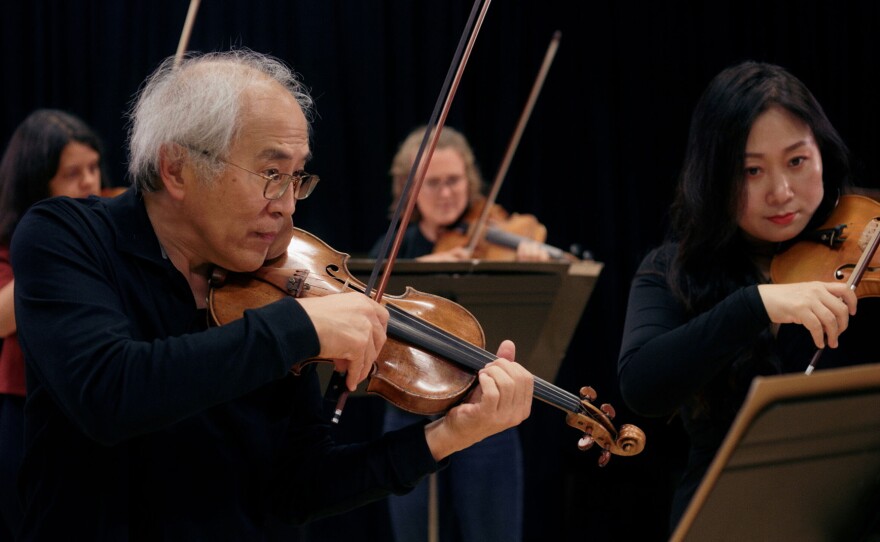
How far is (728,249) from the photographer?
180 cm

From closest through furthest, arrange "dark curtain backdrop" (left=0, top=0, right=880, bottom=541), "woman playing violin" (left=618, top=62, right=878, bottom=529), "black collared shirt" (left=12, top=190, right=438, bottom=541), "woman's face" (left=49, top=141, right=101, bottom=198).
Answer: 1. "black collared shirt" (left=12, top=190, right=438, bottom=541)
2. "woman playing violin" (left=618, top=62, right=878, bottom=529)
3. "woman's face" (left=49, top=141, right=101, bottom=198)
4. "dark curtain backdrop" (left=0, top=0, right=880, bottom=541)

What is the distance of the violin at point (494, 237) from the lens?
3.30 metres

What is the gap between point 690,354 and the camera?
1.60 meters

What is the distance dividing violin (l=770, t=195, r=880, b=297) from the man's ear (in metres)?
1.02

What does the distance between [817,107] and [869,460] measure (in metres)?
0.85

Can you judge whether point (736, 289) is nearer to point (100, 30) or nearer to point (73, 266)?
point (73, 266)

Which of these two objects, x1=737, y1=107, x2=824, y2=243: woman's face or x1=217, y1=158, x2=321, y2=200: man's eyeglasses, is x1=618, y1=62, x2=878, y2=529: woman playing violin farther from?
x1=217, y1=158, x2=321, y2=200: man's eyeglasses

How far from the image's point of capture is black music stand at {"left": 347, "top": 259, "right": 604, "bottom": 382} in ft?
7.92

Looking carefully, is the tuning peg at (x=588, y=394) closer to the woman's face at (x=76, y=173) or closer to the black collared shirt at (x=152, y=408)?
the black collared shirt at (x=152, y=408)

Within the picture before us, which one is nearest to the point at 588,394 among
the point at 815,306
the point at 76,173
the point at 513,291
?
the point at 815,306

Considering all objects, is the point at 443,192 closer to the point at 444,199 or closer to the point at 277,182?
the point at 444,199

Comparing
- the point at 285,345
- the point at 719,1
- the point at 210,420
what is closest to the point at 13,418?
the point at 210,420

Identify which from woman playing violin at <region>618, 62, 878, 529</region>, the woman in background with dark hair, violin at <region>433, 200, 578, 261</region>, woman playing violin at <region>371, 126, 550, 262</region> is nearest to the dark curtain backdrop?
woman playing violin at <region>371, 126, 550, 262</region>

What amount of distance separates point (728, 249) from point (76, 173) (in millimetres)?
1740
